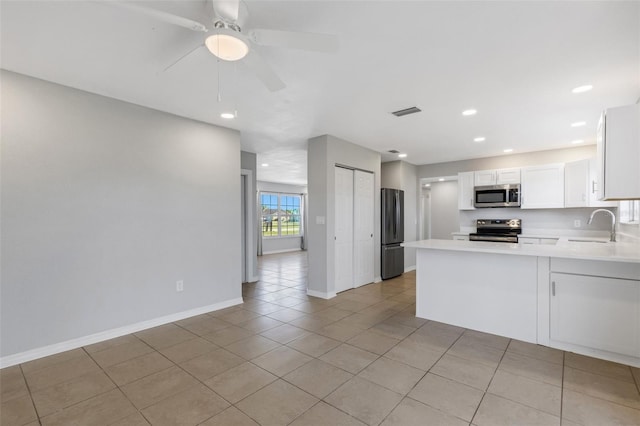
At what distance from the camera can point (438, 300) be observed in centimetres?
361

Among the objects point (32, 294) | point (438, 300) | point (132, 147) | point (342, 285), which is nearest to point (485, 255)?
point (438, 300)

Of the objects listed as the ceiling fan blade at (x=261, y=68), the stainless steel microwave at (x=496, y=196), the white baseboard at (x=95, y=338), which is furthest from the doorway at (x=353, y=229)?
the ceiling fan blade at (x=261, y=68)

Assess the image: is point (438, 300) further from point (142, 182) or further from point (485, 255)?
point (142, 182)

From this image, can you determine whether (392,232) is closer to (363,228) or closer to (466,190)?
(363,228)

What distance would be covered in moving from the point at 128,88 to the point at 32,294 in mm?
2137

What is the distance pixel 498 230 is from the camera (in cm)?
596

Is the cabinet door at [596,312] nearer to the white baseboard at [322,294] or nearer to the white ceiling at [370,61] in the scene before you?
the white ceiling at [370,61]

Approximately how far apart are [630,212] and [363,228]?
3.66m

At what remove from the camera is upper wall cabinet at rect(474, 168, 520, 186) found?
18.6 feet

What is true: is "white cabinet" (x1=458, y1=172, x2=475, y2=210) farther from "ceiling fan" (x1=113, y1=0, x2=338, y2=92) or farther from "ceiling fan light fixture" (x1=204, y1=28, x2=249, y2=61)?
"ceiling fan light fixture" (x1=204, y1=28, x2=249, y2=61)

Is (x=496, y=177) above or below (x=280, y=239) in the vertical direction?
above

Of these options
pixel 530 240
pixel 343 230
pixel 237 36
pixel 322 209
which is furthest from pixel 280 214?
pixel 237 36

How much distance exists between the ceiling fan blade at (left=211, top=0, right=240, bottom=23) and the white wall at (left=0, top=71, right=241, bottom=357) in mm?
2274

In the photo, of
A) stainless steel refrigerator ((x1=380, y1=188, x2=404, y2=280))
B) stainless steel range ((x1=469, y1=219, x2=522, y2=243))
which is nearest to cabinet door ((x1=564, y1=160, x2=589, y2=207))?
stainless steel range ((x1=469, y1=219, x2=522, y2=243))
